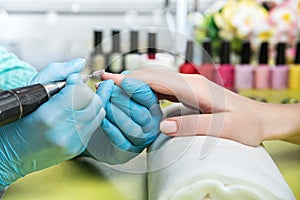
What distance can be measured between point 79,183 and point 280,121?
0.99 feet

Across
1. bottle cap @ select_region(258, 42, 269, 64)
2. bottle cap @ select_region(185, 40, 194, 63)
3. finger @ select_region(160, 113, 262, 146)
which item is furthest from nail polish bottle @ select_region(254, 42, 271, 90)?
finger @ select_region(160, 113, 262, 146)

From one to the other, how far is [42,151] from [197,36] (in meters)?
1.17

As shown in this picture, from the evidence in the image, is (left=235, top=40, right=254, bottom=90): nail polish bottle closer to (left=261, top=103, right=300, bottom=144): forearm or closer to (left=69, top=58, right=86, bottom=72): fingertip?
(left=261, top=103, right=300, bottom=144): forearm

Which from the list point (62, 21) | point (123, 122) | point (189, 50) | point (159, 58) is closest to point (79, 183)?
point (123, 122)

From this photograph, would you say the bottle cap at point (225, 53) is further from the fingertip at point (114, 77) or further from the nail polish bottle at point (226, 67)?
the fingertip at point (114, 77)

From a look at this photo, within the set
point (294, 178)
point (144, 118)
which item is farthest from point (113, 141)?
point (294, 178)

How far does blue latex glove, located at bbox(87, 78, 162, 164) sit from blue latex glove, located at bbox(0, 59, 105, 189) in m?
0.02

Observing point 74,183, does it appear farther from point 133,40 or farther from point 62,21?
point 62,21

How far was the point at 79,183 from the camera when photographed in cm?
72

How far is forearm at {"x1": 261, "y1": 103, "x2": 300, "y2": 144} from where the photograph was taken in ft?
2.53

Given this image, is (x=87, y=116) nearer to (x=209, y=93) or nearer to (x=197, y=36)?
(x=209, y=93)

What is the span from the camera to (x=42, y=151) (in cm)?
67

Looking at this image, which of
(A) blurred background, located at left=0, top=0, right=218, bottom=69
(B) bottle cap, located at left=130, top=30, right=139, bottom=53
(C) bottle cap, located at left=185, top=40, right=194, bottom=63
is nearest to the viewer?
(C) bottle cap, located at left=185, top=40, right=194, bottom=63

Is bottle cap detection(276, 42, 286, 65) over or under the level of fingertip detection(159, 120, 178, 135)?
under
